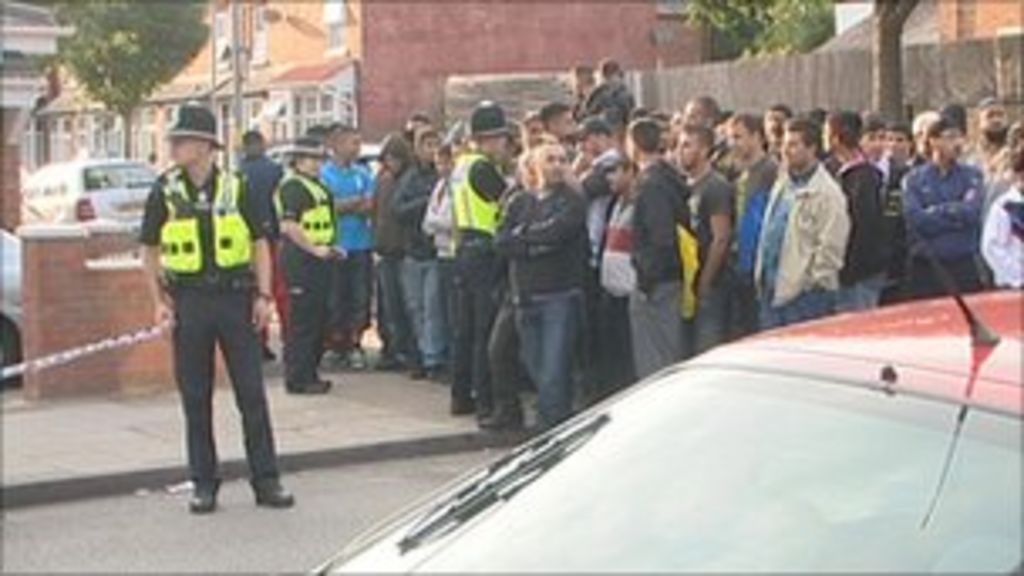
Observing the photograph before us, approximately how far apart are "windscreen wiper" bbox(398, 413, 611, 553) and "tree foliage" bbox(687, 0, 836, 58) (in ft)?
52.8

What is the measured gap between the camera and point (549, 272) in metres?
9.91

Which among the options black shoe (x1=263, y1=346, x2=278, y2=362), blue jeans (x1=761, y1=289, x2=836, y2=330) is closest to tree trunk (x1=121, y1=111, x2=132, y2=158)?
black shoe (x1=263, y1=346, x2=278, y2=362)

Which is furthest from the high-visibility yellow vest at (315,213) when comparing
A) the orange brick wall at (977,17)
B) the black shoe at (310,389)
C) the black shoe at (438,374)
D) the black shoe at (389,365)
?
the orange brick wall at (977,17)

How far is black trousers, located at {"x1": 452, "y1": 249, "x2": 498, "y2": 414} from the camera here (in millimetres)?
10914

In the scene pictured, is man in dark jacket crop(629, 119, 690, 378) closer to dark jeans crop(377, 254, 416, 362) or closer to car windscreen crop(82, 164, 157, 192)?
dark jeans crop(377, 254, 416, 362)

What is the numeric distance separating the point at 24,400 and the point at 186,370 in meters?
4.31

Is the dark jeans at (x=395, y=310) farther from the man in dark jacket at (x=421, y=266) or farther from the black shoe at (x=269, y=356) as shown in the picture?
the black shoe at (x=269, y=356)

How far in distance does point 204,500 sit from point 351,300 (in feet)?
16.2

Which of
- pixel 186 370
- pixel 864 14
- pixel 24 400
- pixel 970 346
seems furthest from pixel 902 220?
pixel 864 14

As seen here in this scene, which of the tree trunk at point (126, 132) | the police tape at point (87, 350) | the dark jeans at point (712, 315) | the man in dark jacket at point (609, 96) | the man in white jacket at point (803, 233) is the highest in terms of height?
the tree trunk at point (126, 132)

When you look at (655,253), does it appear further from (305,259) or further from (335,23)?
(335,23)

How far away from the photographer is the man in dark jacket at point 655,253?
9586mm

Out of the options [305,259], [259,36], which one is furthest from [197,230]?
[259,36]

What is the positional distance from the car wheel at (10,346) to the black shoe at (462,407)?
4.18 meters
